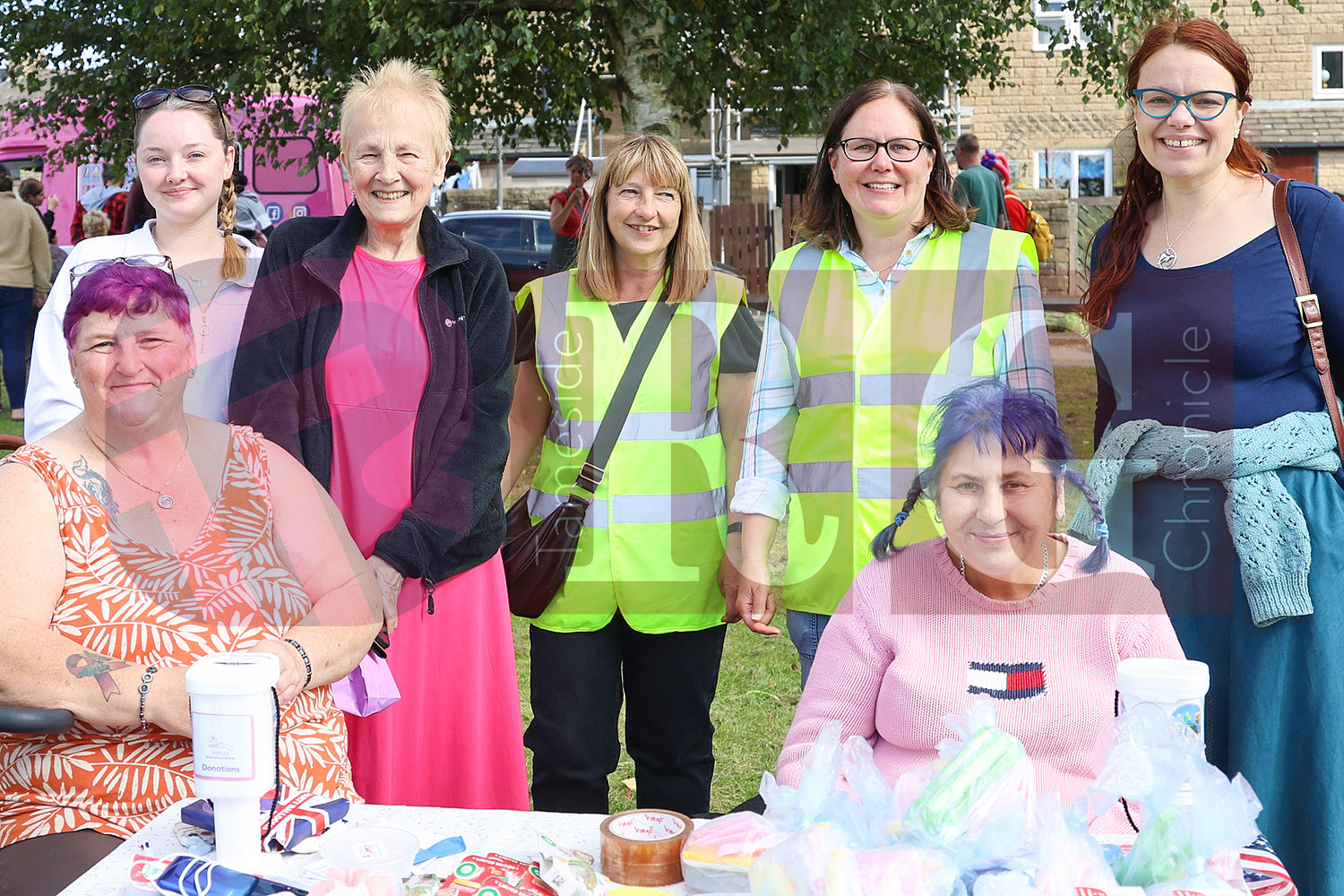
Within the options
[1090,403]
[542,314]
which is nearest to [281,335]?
[542,314]

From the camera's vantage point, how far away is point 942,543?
7.09ft

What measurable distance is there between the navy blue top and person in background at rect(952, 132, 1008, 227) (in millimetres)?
7424

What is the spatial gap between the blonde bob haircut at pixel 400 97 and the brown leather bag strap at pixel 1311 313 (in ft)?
5.94

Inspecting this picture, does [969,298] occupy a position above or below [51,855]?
above

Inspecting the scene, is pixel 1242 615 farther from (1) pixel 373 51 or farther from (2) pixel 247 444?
(1) pixel 373 51

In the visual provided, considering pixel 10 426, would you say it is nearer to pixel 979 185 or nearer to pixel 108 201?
pixel 108 201

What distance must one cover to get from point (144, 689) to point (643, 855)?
0.99m

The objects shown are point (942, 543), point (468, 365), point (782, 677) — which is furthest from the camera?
point (782, 677)

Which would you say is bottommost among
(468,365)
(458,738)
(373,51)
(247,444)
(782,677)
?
(782,677)

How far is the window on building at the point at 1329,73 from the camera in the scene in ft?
72.5

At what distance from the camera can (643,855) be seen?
5.25 feet

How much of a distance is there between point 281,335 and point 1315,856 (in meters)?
2.39

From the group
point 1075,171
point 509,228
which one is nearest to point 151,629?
point 509,228

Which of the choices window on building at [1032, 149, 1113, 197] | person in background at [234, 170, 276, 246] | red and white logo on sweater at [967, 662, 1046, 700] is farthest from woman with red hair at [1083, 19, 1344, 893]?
window on building at [1032, 149, 1113, 197]
